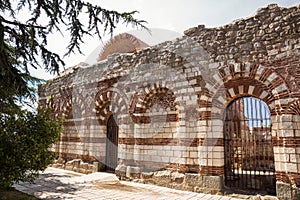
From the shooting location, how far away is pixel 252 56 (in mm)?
5711

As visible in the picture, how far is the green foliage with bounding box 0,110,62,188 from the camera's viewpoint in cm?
448

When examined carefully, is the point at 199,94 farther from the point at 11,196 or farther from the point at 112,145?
the point at 11,196

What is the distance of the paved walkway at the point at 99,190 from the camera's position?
5.25 metres

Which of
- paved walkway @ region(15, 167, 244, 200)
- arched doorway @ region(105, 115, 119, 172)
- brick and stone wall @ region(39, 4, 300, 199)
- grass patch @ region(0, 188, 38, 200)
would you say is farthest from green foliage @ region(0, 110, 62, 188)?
arched doorway @ region(105, 115, 119, 172)

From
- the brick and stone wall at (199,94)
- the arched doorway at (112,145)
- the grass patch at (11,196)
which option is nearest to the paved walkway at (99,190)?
the grass patch at (11,196)

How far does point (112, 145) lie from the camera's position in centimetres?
880

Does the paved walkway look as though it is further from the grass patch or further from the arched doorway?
the arched doorway

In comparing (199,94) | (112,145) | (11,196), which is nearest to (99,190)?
(11,196)

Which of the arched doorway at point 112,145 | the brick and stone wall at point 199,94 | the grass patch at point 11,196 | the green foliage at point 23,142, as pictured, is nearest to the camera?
the green foliage at point 23,142

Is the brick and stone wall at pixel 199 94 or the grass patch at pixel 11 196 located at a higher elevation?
the brick and stone wall at pixel 199 94

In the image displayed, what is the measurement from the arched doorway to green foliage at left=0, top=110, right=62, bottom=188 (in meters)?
3.65

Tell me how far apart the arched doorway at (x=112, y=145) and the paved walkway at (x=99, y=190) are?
4.43 feet

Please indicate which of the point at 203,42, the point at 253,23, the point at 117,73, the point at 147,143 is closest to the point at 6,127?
the point at 147,143

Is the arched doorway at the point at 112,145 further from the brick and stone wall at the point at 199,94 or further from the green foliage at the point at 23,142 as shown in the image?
the green foliage at the point at 23,142
